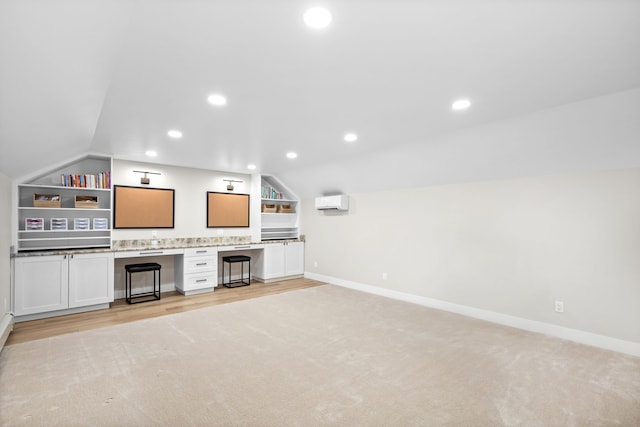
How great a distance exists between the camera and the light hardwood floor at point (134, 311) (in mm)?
3602

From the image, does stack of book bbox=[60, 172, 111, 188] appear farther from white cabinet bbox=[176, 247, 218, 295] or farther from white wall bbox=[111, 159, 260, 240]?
white cabinet bbox=[176, 247, 218, 295]

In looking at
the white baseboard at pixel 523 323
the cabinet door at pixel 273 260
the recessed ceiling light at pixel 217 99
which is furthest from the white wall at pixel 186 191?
the recessed ceiling light at pixel 217 99

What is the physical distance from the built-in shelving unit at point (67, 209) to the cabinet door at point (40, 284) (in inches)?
18.7

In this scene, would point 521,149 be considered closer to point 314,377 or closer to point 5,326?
point 314,377

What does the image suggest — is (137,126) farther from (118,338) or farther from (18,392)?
(18,392)

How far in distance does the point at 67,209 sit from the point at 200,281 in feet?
7.31

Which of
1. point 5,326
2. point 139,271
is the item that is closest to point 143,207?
point 139,271

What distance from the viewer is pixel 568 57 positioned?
1946mm

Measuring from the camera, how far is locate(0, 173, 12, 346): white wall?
3.33 metres

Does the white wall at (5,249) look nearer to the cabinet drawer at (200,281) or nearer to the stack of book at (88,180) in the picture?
the stack of book at (88,180)


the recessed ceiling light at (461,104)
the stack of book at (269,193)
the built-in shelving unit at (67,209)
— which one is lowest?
the built-in shelving unit at (67,209)

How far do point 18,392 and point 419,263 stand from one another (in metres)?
4.64

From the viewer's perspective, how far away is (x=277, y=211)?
703 centimetres

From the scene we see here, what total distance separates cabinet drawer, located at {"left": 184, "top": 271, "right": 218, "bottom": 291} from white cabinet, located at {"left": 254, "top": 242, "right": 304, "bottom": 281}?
3.66 feet
